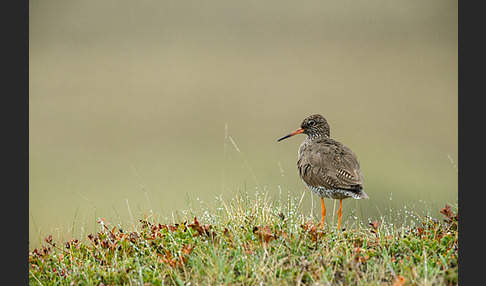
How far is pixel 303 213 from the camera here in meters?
7.11

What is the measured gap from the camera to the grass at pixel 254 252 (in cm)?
547

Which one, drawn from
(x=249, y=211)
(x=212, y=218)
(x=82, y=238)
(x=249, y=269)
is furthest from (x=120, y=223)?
(x=249, y=269)

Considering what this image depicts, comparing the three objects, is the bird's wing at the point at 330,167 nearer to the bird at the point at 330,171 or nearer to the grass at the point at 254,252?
the bird at the point at 330,171

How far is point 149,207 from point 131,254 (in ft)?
3.65

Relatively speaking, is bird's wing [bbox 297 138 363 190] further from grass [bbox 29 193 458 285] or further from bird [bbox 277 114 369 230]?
grass [bbox 29 193 458 285]

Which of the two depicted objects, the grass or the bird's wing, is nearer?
the grass

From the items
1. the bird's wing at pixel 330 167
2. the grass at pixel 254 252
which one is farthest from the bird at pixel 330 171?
the grass at pixel 254 252

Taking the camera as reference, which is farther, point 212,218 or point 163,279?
point 212,218

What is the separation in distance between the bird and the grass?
535 mm

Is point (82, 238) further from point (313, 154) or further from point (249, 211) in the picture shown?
point (313, 154)

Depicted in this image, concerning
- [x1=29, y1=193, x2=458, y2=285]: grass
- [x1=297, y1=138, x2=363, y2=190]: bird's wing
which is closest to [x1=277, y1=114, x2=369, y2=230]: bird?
[x1=297, y1=138, x2=363, y2=190]: bird's wing

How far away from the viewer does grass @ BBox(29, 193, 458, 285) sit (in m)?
5.47

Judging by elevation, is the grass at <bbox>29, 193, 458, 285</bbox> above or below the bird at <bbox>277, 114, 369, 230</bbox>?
below

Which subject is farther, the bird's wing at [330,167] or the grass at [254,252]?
the bird's wing at [330,167]
